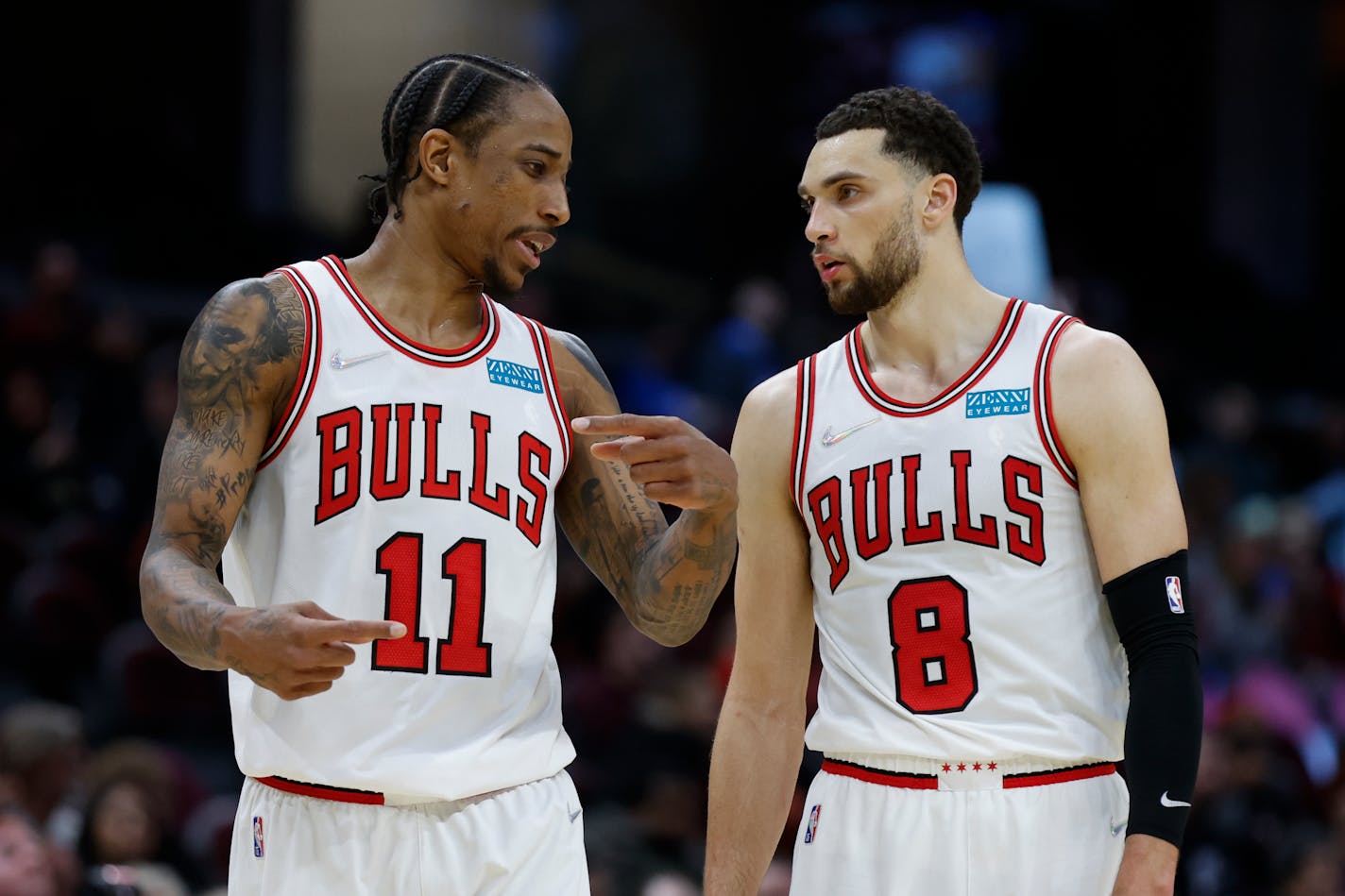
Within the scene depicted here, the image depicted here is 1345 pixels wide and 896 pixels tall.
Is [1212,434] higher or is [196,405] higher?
[1212,434]

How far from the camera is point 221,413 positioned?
4.04 meters

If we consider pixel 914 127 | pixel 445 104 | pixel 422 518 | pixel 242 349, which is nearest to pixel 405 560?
pixel 422 518

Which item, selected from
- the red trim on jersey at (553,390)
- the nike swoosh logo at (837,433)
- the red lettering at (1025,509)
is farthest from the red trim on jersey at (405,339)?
the red lettering at (1025,509)

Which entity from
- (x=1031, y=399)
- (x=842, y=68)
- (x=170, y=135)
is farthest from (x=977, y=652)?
(x=842, y=68)

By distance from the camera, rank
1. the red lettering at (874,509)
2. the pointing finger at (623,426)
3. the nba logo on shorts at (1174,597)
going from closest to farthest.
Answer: the pointing finger at (623,426) → the nba logo on shorts at (1174,597) → the red lettering at (874,509)

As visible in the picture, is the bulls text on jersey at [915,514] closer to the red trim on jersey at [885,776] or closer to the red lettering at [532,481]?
the red trim on jersey at [885,776]

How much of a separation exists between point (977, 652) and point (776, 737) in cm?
65

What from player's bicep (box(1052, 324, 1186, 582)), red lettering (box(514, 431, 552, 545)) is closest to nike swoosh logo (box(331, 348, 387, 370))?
red lettering (box(514, 431, 552, 545))

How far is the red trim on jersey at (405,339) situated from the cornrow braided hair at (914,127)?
3.80 ft

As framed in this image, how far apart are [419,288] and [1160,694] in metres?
1.99

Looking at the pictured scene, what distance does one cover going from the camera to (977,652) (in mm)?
4410

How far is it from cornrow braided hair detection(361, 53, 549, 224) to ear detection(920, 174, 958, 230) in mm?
1088

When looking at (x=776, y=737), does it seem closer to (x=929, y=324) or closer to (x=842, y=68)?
(x=929, y=324)

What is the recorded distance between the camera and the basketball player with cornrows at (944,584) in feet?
14.1
